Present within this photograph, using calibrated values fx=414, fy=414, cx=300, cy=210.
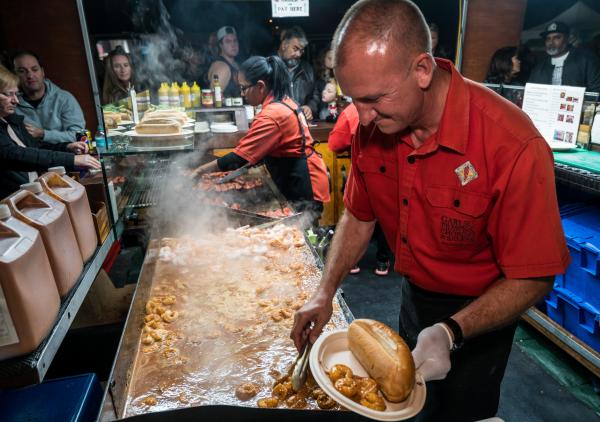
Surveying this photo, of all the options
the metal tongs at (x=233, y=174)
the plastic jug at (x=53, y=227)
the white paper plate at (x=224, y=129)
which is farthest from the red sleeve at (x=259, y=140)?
the plastic jug at (x=53, y=227)

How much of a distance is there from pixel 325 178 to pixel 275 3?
3.26 metres

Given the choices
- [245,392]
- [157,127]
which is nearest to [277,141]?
[157,127]

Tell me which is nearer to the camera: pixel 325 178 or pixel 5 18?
pixel 325 178

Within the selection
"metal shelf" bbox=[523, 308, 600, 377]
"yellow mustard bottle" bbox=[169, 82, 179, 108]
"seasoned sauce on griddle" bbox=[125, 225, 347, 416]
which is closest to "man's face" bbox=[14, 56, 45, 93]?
"yellow mustard bottle" bbox=[169, 82, 179, 108]

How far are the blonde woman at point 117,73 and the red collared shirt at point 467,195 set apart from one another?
4974mm

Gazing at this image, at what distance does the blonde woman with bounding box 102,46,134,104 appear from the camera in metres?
5.98

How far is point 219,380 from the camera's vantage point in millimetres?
2188

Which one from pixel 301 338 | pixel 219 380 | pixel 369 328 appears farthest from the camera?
pixel 219 380

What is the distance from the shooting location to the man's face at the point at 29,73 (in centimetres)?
552

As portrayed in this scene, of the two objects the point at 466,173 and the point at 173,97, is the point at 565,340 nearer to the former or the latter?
the point at 466,173

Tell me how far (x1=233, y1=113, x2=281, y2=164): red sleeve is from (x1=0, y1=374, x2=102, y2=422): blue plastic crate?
2742mm

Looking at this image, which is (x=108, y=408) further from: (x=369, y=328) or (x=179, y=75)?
(x=179, y=75)

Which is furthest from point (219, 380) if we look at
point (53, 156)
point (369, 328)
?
point (53, 156)

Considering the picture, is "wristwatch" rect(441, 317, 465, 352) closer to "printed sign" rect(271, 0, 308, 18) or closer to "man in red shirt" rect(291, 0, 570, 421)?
"man in red shirt" rect(291, 0, 570, 421)
